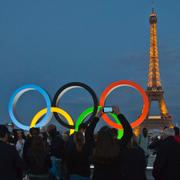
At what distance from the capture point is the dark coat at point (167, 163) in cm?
863

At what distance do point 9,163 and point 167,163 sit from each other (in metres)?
2.88

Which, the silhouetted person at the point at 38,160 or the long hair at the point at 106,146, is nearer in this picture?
the long hair at the point at 106,146

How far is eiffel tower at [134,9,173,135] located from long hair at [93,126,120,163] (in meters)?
67.0

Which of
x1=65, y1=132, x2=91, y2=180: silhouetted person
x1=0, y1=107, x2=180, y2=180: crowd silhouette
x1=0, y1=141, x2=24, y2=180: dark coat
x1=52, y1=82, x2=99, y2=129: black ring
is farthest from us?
x1=52, y1=82, x2=99, y2=129: black ring

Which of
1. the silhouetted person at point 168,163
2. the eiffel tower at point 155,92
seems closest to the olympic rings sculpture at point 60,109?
the silhouetted person at point 168,163

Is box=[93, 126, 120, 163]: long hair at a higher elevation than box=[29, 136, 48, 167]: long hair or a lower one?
higher

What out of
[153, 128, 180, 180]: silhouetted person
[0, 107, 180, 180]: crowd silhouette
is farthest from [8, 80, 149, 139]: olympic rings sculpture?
[153, 128, 180, 180]: silhouetted person

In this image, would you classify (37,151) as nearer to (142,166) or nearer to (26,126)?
(142,166)

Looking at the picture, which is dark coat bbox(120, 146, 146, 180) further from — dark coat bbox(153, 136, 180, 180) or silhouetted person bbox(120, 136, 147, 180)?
dark coat bbox(153, 136, 180, 180)

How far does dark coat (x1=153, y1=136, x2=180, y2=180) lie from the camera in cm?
863

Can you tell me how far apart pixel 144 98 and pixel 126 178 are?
1109cm

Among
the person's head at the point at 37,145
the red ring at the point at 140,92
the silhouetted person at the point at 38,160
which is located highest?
the red ring at the point at 140,92

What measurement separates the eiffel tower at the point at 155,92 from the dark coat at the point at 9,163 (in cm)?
6679

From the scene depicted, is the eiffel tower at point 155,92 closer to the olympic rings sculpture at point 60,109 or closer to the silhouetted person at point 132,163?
the olympic rings sculpture at point 60,109
